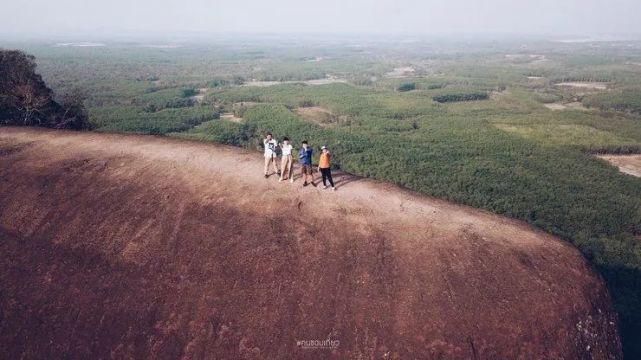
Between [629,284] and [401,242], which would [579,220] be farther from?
[401,242]

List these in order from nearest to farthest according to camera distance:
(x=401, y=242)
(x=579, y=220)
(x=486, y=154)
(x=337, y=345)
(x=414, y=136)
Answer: (x=337, y=345)
(x=401, y=242)
(x=579, y=220)
(x=486, y=154)
(x=414, y=136)

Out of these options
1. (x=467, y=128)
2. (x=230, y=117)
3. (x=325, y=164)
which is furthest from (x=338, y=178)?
(x=230, y=117)

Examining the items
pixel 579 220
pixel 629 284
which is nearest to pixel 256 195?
pixel 629 284

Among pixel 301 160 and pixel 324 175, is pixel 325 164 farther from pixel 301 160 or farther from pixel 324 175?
pixel 301 160

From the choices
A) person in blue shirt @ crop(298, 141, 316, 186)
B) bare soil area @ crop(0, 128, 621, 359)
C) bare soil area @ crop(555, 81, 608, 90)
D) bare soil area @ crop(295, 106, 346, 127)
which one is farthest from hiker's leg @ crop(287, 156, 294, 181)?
bare soil area @ crop(555, 81, 608, 90)

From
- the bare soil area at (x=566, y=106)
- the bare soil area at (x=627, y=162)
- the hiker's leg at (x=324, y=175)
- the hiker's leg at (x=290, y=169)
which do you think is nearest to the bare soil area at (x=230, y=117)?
the bare soil area at (x=627, y=162)
